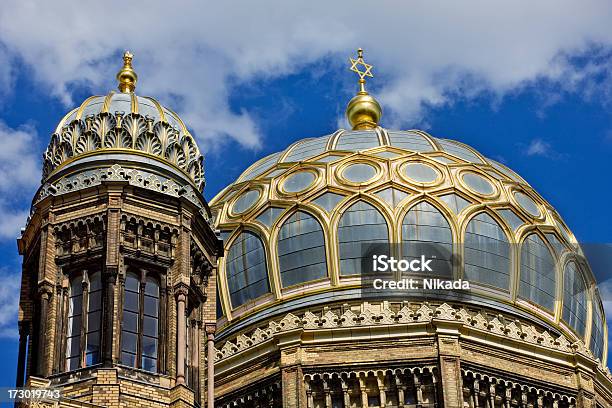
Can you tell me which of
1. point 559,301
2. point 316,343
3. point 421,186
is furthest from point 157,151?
point 559,301

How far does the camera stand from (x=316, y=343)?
4447 centimetres

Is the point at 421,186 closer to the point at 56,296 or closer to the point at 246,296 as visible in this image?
the point at 246,296

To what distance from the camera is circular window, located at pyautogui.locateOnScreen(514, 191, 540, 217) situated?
1948 inches

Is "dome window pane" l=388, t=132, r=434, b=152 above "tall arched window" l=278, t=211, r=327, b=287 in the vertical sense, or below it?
above

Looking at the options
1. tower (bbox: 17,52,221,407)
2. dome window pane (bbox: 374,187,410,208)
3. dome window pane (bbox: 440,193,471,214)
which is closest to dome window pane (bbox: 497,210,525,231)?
dome window pane (bbox: 440,193,471,214)

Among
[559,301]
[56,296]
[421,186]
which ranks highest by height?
[421,186]

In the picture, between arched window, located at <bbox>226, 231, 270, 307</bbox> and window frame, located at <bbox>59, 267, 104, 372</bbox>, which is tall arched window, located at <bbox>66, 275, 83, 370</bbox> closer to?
window frame, located at <bbox>59, 267, 104, 372</bbox>

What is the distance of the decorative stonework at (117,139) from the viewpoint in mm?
40094

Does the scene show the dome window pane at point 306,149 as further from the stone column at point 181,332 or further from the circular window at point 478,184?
the stone column at point 181,332

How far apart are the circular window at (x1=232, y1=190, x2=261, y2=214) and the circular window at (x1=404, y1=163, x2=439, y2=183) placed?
13.6 ft

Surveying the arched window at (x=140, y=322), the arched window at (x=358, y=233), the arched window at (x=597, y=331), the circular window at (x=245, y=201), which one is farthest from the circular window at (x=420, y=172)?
the arched window at (x=140, y=322)

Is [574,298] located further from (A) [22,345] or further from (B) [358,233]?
(A) [22,345]

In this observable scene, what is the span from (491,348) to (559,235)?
5.82 m

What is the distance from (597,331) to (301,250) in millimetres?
8743
